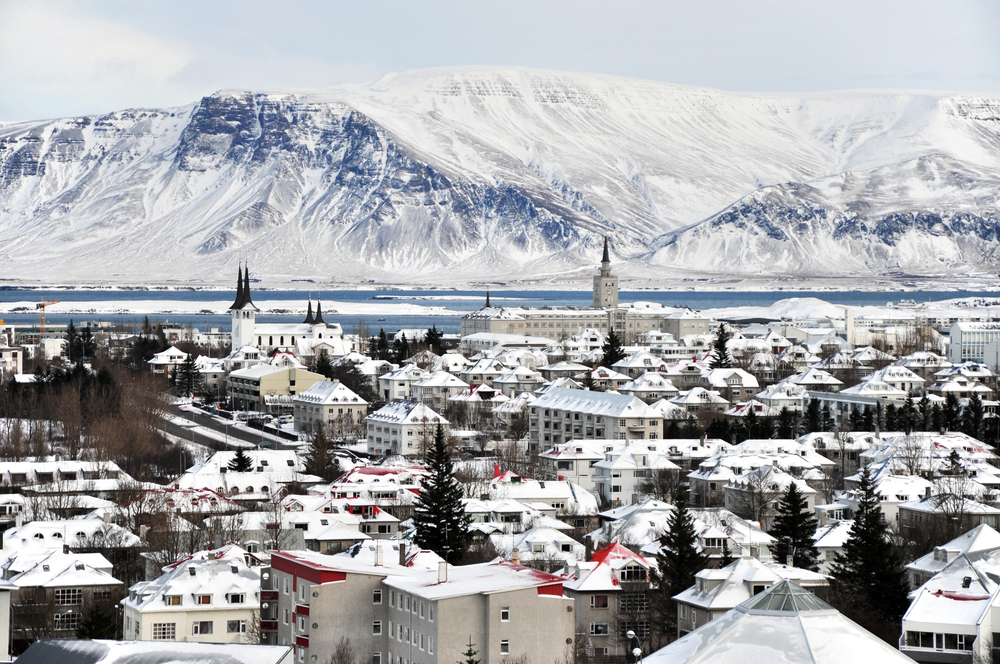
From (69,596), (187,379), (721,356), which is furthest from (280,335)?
(69,596)

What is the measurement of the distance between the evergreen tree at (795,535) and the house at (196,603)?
1405 cm

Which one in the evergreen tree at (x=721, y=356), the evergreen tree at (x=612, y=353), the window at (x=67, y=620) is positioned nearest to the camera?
the window at (x=67, y=620)

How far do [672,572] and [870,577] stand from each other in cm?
454

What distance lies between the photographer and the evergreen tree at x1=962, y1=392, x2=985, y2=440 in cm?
8119

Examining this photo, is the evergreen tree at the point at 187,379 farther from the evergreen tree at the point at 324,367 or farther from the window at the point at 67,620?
the window at the point at 67,620

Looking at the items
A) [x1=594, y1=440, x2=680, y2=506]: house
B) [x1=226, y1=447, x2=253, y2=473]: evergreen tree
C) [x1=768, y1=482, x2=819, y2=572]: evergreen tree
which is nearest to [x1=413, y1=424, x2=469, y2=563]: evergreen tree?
[x1=768, y1=482, x2=819, y2=572]: evergreen tree

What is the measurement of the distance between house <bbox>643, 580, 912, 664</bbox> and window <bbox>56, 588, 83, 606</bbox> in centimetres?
1830

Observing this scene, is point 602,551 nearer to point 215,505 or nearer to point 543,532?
point 543,532

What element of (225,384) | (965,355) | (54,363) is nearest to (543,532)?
(225,384)

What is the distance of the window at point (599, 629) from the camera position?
39.0 metres

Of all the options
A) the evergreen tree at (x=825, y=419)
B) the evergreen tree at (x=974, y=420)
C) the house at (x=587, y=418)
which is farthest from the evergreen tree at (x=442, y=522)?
the evergreen tree at (x=825, y=419)

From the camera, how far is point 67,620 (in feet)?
135

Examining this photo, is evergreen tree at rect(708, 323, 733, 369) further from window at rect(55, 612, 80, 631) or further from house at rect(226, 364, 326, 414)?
window at rect(55, 612, 80, 631)

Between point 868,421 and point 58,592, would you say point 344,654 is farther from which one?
point 868,421
